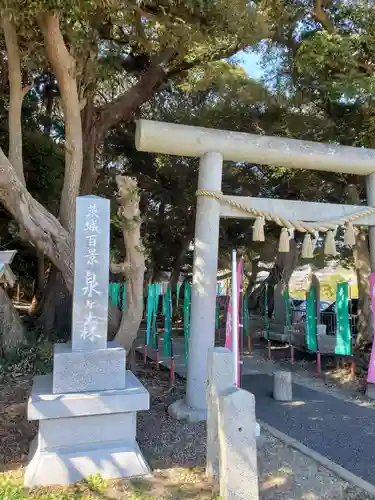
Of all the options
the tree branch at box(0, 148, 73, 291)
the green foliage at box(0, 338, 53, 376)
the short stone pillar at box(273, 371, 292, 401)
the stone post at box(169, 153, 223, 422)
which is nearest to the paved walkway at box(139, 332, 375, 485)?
the short stone pillar at box(273, 371, 292, 401)

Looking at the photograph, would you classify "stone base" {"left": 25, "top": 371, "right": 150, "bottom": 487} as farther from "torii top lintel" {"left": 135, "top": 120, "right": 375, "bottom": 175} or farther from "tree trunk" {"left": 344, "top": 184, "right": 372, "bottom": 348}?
"tree trunk" {"left": 344, "top": 184, "right": 372, "bottom": 348}

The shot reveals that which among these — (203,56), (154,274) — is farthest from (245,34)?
(154,274)

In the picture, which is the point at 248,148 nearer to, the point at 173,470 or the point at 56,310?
the point at 173,470

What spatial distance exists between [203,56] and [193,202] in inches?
243

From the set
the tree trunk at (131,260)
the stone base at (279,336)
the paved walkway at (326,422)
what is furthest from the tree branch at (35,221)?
the stone base at (279,336)

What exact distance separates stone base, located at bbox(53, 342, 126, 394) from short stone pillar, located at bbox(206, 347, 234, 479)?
0.95m

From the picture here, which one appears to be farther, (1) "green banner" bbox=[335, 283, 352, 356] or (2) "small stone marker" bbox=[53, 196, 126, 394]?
(1) "green banner" bbox=[335, 283, 352, 356]

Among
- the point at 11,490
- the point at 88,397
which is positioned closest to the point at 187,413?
the point at 88,397

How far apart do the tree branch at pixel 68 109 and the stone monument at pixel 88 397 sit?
289cm

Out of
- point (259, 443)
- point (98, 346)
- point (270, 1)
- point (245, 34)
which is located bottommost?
point (259, 443)

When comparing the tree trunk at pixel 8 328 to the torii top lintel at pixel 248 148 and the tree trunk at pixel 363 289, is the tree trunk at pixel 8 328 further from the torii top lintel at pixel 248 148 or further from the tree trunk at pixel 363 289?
the tree trunk at pixel 363 289

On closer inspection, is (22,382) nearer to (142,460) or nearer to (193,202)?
(142,460)

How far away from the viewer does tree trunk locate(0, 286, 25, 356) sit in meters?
7.92

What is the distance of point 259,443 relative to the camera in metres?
5.07
